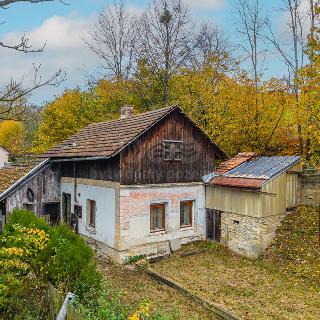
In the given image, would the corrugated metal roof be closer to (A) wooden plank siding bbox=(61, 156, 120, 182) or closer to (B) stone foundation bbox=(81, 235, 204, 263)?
(B) stone foundation bbox=(81, 235, 204, 263)

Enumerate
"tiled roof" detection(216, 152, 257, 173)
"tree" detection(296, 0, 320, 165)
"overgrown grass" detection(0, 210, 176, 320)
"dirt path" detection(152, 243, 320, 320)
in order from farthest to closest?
"tiled roof" detection(216, 152, 257, 173) → "tree" detection(296, 0, 320, 165) → "dirt path" detection(152, 243, 320, 320) → "overgrown grass" detection(0, 210, 176, 320)

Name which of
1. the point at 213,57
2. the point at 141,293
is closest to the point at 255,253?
the point at 141,293

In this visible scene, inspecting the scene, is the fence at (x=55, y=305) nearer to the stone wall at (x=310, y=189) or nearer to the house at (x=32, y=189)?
the house at (x=32, y=189)

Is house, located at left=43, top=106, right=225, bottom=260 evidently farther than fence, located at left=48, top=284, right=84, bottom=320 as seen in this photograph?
Yes

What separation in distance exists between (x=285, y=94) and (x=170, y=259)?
1331 cm

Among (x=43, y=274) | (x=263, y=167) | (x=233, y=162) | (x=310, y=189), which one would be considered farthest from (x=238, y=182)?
(x=43, y=274)

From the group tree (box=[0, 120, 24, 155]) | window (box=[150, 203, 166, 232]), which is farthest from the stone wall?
tree (box=[0, 120, 24, 155])

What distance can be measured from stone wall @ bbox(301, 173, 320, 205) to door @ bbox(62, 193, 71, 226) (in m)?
12.1

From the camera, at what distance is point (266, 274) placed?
1331cm

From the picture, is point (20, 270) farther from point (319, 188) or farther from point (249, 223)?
point (319, 188)

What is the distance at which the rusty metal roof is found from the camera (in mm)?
14680

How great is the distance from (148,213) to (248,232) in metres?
4.60

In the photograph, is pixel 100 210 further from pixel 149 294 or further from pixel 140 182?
pixel 149 294

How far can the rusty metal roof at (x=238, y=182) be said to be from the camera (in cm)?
1468
